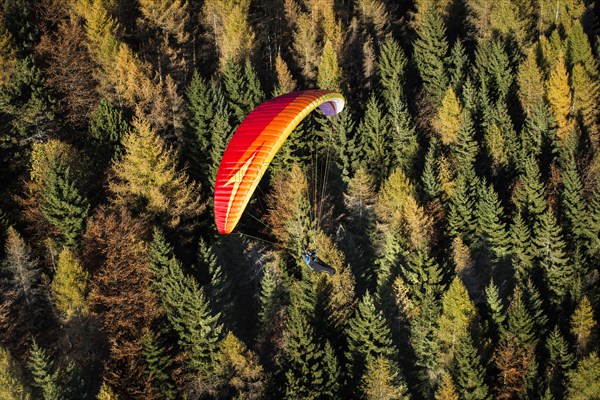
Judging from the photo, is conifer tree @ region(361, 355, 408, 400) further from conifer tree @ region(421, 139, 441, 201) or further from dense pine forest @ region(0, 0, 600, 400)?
conifer tree @ region(421, 139, 441, 201)

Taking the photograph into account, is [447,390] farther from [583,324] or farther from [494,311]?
[583,324]

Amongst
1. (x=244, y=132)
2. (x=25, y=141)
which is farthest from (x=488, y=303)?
(x=25, y=141)

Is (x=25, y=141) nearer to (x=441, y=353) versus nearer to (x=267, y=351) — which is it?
(x=267, y=351)

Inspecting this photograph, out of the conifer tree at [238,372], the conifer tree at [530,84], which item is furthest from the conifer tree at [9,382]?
the conifer tree at [530,84]

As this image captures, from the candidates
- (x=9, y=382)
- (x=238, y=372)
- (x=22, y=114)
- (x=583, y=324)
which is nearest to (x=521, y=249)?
(x=583, y=324)

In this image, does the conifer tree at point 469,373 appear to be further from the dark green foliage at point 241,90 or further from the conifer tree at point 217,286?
the dark green foliage at point 241,90

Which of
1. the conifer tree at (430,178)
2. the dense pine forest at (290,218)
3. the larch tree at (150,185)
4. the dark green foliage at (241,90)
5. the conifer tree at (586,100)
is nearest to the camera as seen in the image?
the dense pine forest at (290,218)
